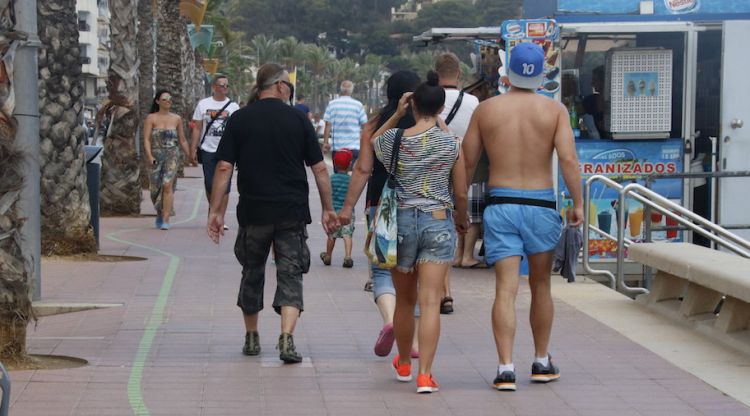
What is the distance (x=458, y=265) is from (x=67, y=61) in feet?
14.7

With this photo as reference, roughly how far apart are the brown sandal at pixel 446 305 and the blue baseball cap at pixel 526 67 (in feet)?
9.13

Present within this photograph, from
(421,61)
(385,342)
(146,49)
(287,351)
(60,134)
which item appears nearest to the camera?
(287,351)

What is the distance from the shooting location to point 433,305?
721 cm

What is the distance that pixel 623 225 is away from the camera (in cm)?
1116

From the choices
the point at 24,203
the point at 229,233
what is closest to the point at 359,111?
the point at 229,233

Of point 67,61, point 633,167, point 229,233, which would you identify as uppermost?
point 67,61

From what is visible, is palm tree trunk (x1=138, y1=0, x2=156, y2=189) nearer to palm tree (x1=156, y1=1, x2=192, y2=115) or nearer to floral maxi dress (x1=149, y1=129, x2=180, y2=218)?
palm tree (x1=156, y1=1, x2=192, y2=115)

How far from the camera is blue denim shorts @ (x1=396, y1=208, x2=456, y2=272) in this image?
7.23 metres

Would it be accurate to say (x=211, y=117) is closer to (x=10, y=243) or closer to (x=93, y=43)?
(x=10, y=243)

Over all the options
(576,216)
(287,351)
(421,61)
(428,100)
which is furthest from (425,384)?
(421,61)

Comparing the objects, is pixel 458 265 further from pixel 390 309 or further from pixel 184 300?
pixel 390 309

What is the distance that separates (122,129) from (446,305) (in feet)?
31.5

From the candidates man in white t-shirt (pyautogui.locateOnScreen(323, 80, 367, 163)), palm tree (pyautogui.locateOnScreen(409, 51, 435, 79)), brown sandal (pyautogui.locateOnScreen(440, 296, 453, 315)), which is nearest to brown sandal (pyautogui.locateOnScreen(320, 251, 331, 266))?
man in white t-shirt (pyautogui.locateOnScreen(323, 80, 367, 163))

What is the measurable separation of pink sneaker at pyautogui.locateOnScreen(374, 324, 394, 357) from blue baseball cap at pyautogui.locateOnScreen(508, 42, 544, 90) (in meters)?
1.65
